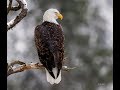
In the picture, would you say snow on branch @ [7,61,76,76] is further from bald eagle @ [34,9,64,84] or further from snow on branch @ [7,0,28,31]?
snow on branch @ [7,0,28,31]

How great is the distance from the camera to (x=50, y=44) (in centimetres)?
166

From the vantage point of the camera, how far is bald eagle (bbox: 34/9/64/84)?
5.40 feet

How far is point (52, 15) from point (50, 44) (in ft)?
0.37

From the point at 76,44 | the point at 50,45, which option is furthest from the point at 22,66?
the point at 76,44

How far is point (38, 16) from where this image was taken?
173 centimetres

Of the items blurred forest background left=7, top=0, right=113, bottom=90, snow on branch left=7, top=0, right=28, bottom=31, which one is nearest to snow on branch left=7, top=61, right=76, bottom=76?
blurred forest background left=7, top=0, right=113, bottom=90

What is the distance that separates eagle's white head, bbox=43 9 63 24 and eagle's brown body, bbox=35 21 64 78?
0.01 metres

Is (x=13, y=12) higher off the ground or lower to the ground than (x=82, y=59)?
higher

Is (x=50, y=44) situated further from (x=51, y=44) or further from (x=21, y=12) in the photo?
(x=21, y=12)

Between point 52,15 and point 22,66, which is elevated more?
point 52,15

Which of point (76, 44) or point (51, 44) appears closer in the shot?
point (51, 44)
